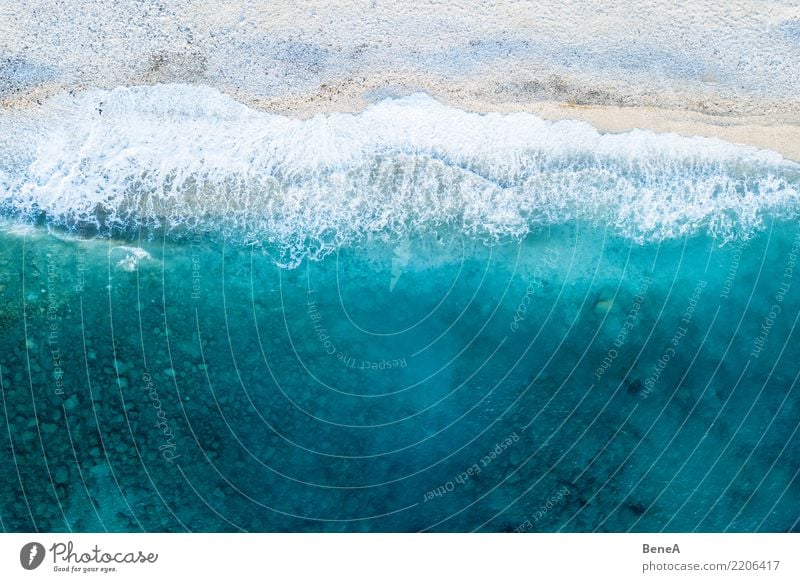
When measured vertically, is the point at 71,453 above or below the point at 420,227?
below

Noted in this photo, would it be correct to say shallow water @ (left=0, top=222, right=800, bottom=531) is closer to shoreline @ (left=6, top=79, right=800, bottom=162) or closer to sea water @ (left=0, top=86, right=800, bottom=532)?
sea water @ (left=0, top=86, right=800, bottom=532)

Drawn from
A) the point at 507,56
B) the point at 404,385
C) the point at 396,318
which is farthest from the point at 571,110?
the point at 404,385

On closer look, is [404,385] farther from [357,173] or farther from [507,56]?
[507,56]

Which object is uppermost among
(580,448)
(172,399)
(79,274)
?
(79,274)

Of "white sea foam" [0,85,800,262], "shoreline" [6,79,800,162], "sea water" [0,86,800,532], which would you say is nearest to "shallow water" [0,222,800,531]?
"sea water" [0,86,800,532]

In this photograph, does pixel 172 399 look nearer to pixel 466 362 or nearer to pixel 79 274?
pixel 79 274

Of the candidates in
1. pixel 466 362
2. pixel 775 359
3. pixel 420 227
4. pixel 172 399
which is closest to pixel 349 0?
pixel 420 227

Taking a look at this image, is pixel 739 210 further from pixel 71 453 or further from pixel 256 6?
pixel 71 453

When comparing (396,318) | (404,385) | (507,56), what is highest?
(507,56)
